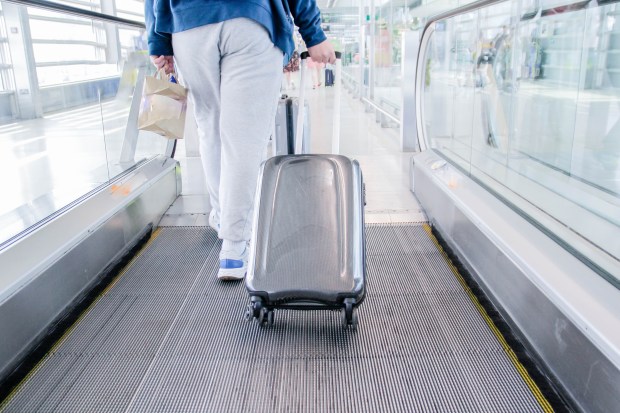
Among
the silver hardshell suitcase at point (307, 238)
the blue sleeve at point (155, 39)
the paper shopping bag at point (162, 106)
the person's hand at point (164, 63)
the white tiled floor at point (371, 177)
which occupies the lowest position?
the white tiled floor at point (371, 177)

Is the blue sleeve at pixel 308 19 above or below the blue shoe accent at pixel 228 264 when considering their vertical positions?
above

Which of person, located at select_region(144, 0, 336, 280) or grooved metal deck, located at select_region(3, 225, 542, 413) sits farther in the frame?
person, located at select_region(144, 0, 336, 280)

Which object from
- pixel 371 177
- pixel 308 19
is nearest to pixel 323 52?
pixel 308 19

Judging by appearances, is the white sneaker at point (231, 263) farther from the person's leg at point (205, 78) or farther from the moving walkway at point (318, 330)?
the person's leg at point (205, 78)

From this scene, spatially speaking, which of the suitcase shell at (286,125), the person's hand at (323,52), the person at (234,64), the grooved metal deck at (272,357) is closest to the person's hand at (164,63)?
the person at (234,64)

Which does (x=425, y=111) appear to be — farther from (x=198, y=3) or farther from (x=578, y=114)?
(x=198, y=3)

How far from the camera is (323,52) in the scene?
76.0 inches

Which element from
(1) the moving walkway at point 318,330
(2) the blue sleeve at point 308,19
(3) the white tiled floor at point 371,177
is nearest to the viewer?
(1) the moving walkway at point 318,330

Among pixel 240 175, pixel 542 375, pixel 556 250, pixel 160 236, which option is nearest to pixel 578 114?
pixel 556 250

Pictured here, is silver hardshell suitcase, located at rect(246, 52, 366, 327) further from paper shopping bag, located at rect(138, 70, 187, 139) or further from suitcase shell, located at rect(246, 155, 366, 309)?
paper shopping bag, located at rect(138, 70, 187, 139)

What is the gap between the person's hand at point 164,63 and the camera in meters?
2.03

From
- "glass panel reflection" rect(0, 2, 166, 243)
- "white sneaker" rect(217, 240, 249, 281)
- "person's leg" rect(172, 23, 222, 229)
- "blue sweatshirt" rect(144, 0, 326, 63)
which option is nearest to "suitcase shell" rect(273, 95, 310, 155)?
"glass panel reflection" rect(0, 2, 166, 243)

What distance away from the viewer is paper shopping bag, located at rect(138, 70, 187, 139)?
1.95m

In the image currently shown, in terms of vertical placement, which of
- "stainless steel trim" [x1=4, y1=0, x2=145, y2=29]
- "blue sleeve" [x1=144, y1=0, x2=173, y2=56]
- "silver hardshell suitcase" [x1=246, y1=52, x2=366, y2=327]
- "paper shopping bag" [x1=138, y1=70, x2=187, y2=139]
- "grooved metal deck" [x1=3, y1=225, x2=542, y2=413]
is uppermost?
"stainless steel trim" [x1=4, y1=0, x2=145, y2=29]
